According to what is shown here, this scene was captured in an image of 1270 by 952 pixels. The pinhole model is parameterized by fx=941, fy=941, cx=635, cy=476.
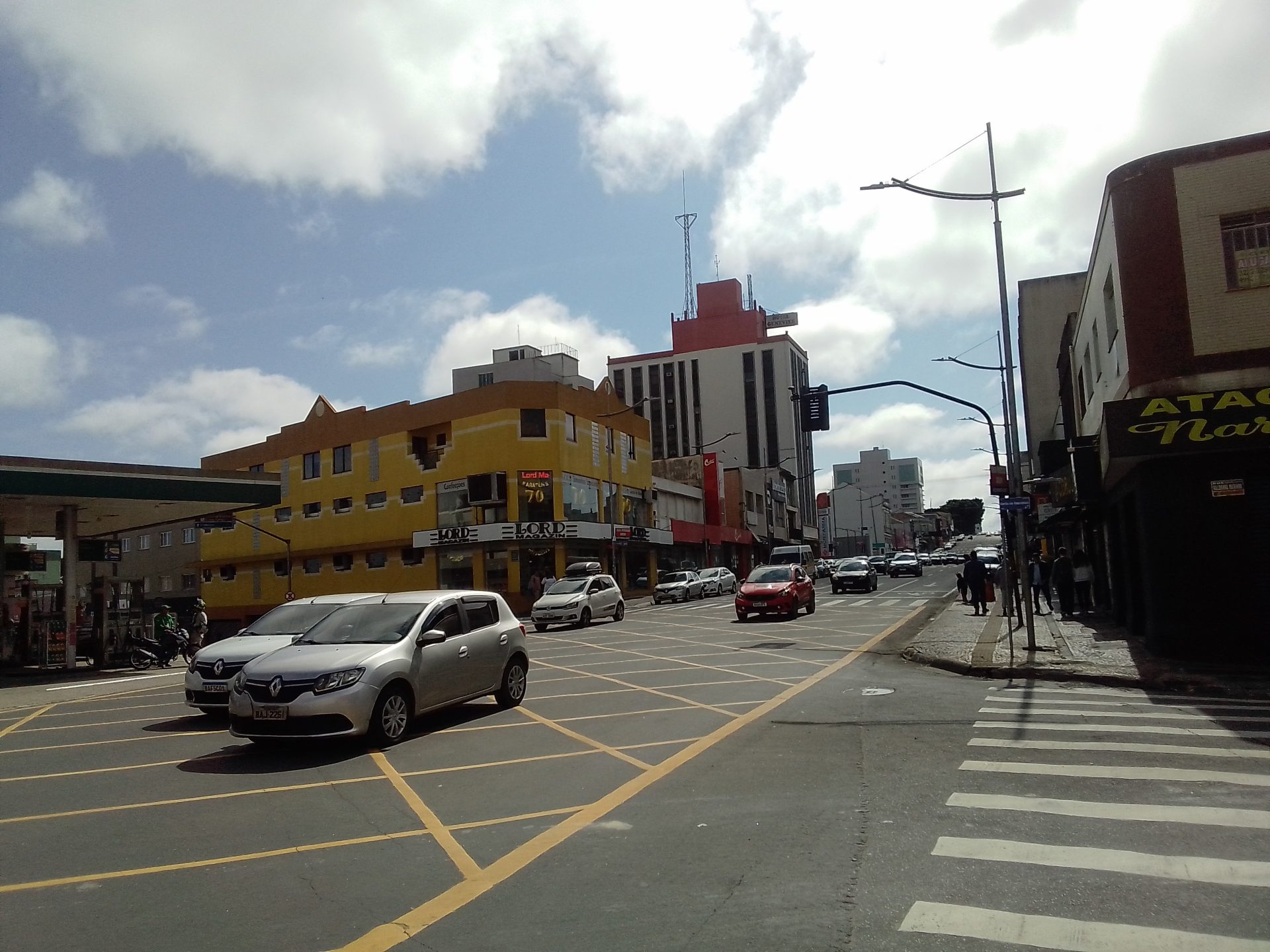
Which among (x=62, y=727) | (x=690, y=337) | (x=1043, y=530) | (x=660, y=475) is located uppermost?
(x=690, y=337)

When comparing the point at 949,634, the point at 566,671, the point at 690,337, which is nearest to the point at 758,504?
the point at 690,337

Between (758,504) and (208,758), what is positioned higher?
(758,504)

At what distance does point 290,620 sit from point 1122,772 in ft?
34.1

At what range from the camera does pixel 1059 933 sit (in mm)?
4301

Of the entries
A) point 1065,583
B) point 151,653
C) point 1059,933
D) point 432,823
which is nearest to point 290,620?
point 432,823

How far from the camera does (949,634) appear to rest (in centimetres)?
2088

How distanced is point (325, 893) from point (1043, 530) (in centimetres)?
4704

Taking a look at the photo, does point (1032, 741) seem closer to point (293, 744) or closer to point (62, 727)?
point (293, 744)

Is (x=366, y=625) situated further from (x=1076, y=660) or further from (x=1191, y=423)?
(x=1191, y=423)

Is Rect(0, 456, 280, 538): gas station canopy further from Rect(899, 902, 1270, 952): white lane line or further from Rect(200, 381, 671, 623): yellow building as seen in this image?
Rect(899, 902, 1270, 952): white lane line

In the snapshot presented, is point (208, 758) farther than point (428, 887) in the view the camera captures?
Yes

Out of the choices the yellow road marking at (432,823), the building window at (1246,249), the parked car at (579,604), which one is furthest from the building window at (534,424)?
the yellow road marking at (432,823)

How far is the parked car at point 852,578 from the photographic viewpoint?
4325cm

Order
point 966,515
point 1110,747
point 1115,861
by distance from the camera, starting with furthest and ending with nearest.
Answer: point 966,515 → point 1110,747 → point 1115,861
